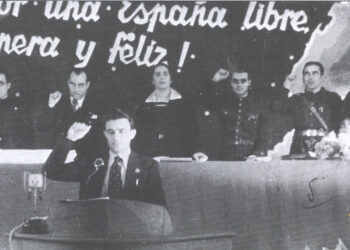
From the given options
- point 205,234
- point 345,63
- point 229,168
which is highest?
point 345,63

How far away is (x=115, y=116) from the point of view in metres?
4.22

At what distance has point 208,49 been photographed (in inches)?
168

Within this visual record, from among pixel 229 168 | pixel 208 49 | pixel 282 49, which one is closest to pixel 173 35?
pixel 208 49

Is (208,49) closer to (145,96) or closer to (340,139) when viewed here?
(145,96)

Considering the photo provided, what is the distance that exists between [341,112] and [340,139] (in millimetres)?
229

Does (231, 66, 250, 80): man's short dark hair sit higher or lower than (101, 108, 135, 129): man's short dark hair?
higher

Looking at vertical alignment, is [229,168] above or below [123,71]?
below

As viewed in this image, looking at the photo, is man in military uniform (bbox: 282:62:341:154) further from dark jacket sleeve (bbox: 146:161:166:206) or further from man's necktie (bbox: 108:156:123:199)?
man's necktie (bbox: 108:156:123:199)

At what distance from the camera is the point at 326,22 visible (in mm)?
4316

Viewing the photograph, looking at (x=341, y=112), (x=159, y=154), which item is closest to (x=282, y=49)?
(x=341, y=112)

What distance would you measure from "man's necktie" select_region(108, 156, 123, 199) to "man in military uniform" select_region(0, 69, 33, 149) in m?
0.71

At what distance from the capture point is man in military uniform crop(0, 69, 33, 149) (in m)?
4.20

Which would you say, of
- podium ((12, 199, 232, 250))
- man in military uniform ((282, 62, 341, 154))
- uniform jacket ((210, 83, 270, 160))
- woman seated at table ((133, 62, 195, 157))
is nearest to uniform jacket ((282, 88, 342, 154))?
man in military uniform ((282, 62, 341, 154))

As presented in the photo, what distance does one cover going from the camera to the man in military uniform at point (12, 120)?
420 centimetres
